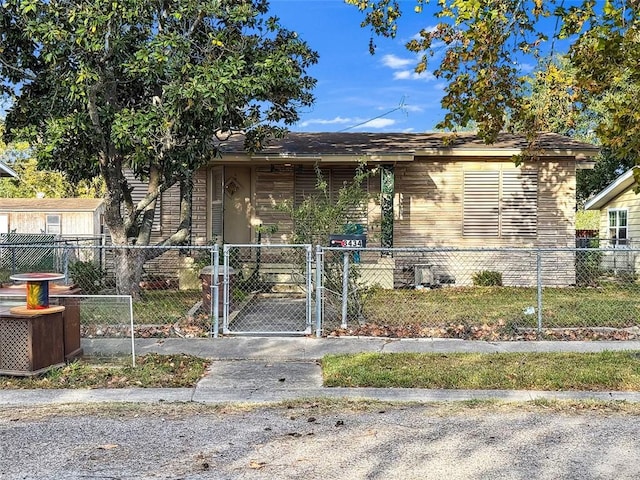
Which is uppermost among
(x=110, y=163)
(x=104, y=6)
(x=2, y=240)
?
(x=104, y=6)

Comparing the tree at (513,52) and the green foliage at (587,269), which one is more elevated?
the tree at (513,52)

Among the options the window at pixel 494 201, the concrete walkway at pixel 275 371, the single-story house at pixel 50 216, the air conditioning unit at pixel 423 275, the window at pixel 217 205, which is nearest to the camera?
the concrete walkway at pixel 275 371

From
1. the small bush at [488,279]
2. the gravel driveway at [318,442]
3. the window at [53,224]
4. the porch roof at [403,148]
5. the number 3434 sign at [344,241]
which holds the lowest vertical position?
Answer: the gravel driveway at [318,442]

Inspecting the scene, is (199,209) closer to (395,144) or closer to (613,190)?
(395,144)

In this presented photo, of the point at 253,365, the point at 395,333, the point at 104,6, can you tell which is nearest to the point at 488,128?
the point at 395,333

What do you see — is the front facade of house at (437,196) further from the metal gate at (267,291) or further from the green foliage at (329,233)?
the green foliage at (329,233)

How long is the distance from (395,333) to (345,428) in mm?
3990

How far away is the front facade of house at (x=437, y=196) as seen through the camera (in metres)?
14.8

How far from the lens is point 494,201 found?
1498cm

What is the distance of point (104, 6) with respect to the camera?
9156 millimetres

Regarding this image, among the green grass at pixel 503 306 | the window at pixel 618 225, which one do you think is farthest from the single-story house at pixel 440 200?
the window at pixel 618 225

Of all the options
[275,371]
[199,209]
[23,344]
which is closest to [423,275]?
[199,209]

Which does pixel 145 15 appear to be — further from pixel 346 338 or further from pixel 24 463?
pixel 24 463

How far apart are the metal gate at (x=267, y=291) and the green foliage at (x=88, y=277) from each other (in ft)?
9.41
